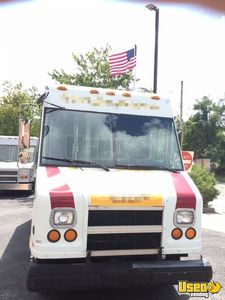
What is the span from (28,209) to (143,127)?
838 cm

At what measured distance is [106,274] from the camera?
4.37 meters

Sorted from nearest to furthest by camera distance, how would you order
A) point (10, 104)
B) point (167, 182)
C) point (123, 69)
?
point (167, 182)
point (123, 69)
point (10, 104)

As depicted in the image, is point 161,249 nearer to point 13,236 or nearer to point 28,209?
point 13,236

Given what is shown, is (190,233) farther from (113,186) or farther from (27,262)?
(27,262)

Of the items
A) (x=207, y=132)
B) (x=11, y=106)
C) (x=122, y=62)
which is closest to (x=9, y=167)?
(x=122, y=62)

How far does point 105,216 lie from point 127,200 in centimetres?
31

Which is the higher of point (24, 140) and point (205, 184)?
point (24, 140)

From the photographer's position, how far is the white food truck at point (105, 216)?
4438 millimetres

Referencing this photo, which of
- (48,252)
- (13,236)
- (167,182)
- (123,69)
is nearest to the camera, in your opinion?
(48,252)

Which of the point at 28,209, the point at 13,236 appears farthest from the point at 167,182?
the point at 28,209

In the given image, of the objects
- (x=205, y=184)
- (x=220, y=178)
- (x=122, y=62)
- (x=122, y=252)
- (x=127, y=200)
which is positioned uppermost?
(x=122, y=62)

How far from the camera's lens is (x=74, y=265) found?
4441 millimetres
